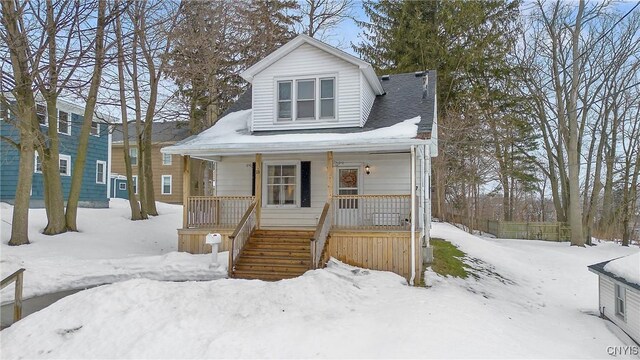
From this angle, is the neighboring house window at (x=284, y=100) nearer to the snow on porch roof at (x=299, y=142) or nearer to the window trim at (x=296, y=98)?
the window trim at (x=296, y=98)

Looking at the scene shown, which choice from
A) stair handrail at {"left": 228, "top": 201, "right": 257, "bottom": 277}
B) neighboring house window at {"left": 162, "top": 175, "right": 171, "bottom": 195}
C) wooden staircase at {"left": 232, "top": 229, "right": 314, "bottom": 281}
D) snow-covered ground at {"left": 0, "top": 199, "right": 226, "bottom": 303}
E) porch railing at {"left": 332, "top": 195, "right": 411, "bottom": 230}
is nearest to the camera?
snow-covered ground at {"left": 0, "top": 199, "right": 226, "bottom": 303}

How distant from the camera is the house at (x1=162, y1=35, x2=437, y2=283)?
33.8 ft

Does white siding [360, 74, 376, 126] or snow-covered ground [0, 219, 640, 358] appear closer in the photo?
snow-covered ground [0, 219, 640, 358]

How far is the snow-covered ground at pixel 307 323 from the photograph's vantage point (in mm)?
6129

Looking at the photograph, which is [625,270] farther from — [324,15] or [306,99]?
[324,15]

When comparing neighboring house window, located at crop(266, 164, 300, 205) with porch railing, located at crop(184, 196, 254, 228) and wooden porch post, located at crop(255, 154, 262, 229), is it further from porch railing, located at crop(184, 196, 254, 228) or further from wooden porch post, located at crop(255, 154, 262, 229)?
wooden porch post, located at crop(255, 154, 262, 229)

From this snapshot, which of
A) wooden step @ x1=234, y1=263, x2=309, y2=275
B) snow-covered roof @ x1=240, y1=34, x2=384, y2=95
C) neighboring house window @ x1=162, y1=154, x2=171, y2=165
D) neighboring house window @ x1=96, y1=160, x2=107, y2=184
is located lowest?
wooden step @ x1=234, y1=263, x2=309, y2=275

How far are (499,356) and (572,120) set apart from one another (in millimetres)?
18761

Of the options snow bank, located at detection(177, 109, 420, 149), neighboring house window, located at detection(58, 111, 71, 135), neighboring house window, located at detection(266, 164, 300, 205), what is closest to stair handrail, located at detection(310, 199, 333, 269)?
snow bank, located at detection(177, 109, 420, 149)

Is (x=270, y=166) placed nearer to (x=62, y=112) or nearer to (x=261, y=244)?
(x=261, y=244)

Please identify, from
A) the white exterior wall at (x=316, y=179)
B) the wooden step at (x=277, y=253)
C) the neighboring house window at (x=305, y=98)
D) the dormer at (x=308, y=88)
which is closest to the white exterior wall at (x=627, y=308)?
the white exterior wall at (x=316, y=179)

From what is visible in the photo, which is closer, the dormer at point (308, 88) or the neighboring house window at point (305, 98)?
the dormer at point (308, 88)

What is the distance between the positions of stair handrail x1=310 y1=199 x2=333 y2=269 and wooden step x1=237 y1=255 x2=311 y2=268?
0.43 meters

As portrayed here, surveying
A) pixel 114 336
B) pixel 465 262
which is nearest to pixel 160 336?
pixel 114 336
